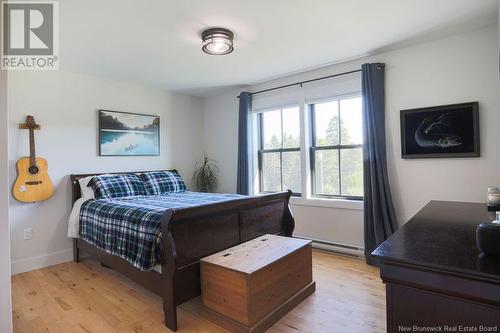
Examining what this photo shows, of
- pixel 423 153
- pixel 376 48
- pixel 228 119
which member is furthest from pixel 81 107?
pixel 423 153

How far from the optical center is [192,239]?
213 centimetres

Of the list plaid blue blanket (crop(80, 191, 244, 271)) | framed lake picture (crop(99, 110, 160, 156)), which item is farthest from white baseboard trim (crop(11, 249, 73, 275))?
framed lake picture (crop(99, 110, 160, 156))

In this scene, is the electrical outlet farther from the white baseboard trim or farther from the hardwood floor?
the hardwood floor

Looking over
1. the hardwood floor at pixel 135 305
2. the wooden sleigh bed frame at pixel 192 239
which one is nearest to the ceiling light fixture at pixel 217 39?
the wooden sleigh bed frame at pixel 192 239

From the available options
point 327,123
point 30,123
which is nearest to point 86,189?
point 30,123

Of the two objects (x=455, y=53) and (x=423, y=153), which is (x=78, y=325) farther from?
(x=455, y=53)

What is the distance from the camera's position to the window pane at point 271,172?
4.25 metres

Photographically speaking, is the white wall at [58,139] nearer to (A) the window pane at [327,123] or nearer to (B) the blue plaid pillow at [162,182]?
(B) the blue plaid pillow at [162,182]

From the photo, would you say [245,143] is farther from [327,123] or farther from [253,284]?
[253,284]

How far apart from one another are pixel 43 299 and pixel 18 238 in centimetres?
106

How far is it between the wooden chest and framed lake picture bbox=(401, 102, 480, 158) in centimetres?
167

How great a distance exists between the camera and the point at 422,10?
226cm

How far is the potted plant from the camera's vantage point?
4.79 metres

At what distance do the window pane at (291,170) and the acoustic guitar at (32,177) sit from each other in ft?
9.85
